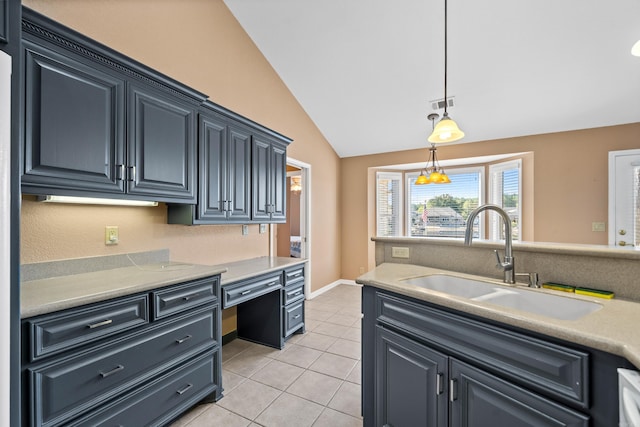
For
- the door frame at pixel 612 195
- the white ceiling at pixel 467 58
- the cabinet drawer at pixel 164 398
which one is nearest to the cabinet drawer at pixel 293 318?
the cabinet drawer at pixel 164 398

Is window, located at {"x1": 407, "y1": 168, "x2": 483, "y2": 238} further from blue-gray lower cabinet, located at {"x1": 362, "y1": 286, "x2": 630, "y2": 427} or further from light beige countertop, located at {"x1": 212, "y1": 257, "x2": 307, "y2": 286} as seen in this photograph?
blue-gray lower cabinet, located at {"x1": 362, "y1": 286, "x2": 630, "y2": 427}

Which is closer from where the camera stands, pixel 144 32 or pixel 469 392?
pixel 469 392

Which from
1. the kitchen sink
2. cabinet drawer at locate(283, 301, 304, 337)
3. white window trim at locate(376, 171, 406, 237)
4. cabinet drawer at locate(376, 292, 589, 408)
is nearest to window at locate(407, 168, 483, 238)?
white window trim at locate(376, 171, 406, 237)

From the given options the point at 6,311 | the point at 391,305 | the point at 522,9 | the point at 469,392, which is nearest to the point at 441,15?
the point at 522,9

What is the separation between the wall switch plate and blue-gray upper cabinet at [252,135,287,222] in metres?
1.44

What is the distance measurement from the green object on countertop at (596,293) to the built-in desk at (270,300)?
212 centimetres

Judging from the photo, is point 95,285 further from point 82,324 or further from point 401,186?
point 401,186

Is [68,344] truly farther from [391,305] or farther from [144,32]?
[144,32]

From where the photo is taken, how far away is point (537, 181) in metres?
4.05

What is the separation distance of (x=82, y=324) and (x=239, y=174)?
5.50 ft

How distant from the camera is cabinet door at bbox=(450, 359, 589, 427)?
2.96 feet

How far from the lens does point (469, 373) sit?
112 centimetres

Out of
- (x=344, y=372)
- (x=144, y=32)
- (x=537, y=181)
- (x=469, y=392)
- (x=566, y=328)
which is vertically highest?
(x=144, y=32)

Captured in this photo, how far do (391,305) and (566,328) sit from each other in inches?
28.6
